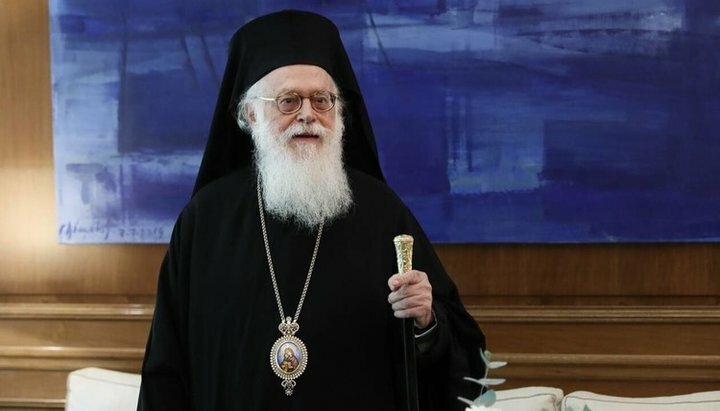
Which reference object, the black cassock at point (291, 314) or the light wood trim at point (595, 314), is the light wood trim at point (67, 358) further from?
the black cassock at point (291, 314)

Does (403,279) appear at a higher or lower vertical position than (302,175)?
lower

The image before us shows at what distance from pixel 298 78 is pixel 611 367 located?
1802mm

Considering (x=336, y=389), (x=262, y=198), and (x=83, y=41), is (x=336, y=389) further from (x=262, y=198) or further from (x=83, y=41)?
(x=83, y=41)

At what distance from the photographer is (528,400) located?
318 cm

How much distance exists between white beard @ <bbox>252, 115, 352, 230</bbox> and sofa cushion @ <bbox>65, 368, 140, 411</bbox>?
1.07 meters

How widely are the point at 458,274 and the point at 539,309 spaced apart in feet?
1.17

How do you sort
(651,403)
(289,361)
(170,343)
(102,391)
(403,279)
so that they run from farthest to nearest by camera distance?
1. (102,391)
2. (651,403)
3. (170,343)
4. (289,361)
5. (403,279)

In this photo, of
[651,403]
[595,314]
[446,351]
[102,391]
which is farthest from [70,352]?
[651,403]

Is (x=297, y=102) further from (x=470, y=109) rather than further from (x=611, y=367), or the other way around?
(x=611, y=367)

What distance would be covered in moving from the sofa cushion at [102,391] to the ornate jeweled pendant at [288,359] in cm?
103

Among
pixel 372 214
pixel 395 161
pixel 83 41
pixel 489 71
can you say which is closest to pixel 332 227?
pixel 372 214

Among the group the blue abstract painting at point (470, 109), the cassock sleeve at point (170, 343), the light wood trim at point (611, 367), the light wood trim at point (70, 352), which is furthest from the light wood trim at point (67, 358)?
the light wood trim at point (611, 367)

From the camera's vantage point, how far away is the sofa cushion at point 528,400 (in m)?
3.16

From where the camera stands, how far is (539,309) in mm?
3650
